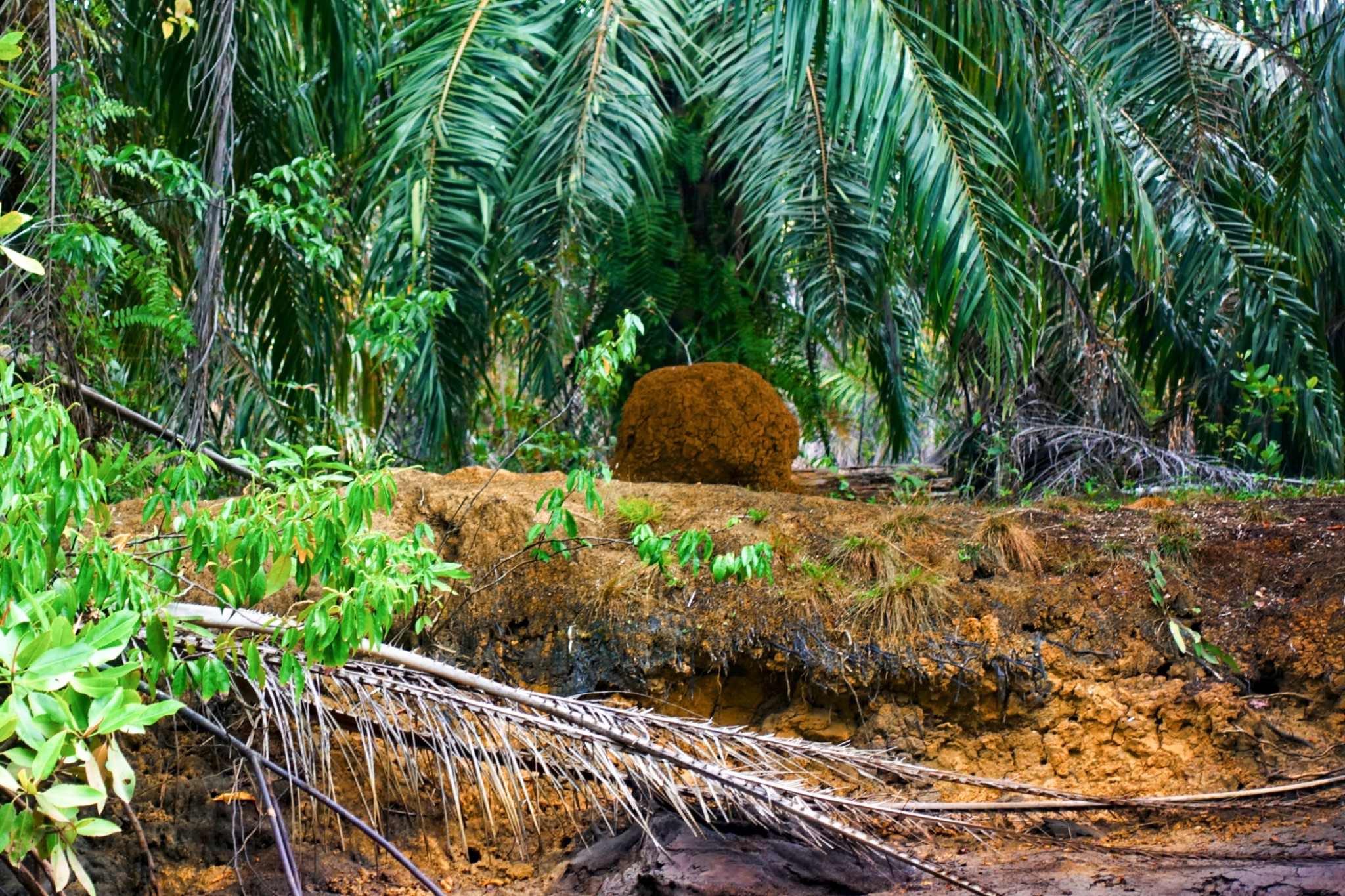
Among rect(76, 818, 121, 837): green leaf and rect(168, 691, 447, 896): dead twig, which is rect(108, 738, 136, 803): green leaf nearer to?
rect(76, 818, 121, 837): green leaf

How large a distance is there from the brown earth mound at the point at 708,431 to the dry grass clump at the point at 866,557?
124 centimetres

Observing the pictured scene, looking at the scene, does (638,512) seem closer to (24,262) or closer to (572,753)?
(572,753)

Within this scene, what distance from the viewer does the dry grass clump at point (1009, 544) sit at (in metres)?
4.68

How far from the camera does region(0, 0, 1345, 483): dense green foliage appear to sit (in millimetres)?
4574

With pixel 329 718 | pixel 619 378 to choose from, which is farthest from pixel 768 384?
pixel 329 718

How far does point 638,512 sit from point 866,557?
0.99 m

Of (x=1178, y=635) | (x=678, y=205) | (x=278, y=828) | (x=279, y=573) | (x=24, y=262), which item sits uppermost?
(x=678, y=205)

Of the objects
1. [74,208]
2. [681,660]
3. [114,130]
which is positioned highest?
[114,130]

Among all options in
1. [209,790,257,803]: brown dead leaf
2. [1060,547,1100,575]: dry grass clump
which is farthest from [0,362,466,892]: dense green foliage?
[1060,547,1100,575]: dry grass clump

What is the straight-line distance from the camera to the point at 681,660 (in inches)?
176

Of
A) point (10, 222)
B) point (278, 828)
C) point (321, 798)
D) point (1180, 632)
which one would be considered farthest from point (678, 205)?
point (10, 222)

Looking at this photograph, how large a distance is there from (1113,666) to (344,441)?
16.7 feet

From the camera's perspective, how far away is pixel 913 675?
4355 millimetres

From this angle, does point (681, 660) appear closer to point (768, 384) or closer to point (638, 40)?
point (768, 384)
